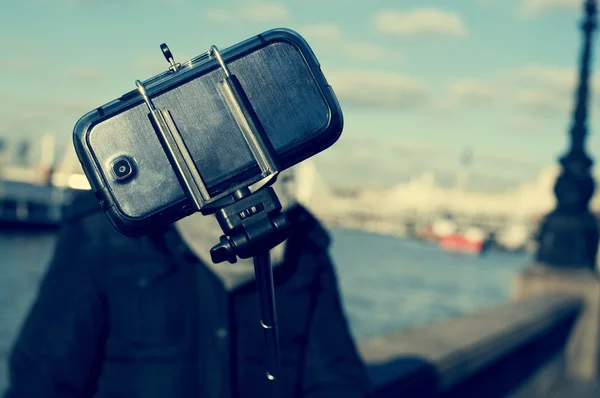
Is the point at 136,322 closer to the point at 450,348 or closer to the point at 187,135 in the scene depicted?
the point at 187,135

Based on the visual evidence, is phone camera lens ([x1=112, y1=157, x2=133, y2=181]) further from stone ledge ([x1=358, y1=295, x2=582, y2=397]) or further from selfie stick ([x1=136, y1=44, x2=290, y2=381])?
stone ledge ([x1=358, y1=295, x2=582, y2=397])

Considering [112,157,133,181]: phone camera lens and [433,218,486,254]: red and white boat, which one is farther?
[433,218,486,254]: red and white boat

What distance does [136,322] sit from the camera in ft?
4.26

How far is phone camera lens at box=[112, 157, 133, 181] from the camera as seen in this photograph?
858mm

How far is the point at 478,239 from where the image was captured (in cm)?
8581

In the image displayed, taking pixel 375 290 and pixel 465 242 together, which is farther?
pixel 465 242

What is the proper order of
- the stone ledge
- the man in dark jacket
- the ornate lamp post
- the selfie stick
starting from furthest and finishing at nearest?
the ornate lamp post → the stone ledge → the man in dark jacket → the selfie stick

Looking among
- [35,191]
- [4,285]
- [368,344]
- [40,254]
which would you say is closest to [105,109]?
[368,344]

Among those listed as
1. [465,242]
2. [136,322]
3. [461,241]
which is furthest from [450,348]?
[461,241]

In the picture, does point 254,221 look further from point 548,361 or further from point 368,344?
point 548,361

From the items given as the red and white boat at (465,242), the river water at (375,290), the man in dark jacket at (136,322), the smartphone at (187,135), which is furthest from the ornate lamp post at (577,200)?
the red and white boat at (465,242)

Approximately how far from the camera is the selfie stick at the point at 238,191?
2.58 ft

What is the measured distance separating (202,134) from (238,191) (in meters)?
0.09

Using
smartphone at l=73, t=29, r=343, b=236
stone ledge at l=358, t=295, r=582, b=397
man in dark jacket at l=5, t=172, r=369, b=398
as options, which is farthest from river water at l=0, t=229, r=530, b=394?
smartphone at l=73, t=29, r=343, b=236
